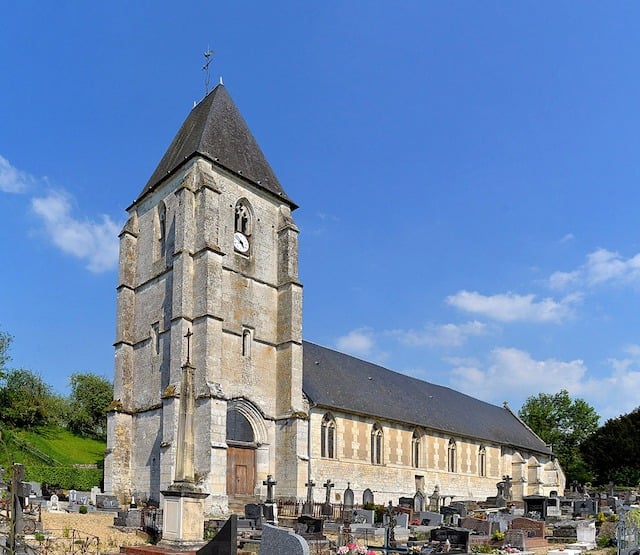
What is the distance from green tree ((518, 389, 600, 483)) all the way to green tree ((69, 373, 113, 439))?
121ft

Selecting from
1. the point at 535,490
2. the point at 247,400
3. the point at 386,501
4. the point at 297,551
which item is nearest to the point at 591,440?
the point at 535,490

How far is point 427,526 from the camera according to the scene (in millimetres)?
22172

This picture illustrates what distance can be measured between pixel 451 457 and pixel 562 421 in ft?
90.1

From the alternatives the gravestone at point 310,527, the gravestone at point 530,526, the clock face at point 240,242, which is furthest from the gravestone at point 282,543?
the clock face at point 240,242

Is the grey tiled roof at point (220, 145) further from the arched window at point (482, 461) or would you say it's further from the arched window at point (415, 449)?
the arched window at point (482, 461)

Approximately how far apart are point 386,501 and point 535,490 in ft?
50.9

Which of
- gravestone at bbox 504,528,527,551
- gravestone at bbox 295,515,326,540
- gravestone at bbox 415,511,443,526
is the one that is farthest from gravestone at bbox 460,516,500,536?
gravestone at bbox 295,515,326,540

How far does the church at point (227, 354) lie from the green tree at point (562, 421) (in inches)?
1203

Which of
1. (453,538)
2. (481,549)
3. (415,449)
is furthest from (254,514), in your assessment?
(415,449)

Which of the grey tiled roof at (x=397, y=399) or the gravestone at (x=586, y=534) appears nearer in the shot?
the gravestone at (x=586, y=534)

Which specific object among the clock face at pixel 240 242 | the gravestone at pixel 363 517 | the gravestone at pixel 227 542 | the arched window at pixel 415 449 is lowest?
the gravestone at pixel 363 517

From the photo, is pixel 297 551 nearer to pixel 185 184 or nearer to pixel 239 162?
pixel 185 184

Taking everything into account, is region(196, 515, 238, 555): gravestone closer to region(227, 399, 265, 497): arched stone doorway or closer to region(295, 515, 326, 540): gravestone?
region(295, 515, 326, 540): gravestone

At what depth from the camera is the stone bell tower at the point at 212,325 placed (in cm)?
2436
